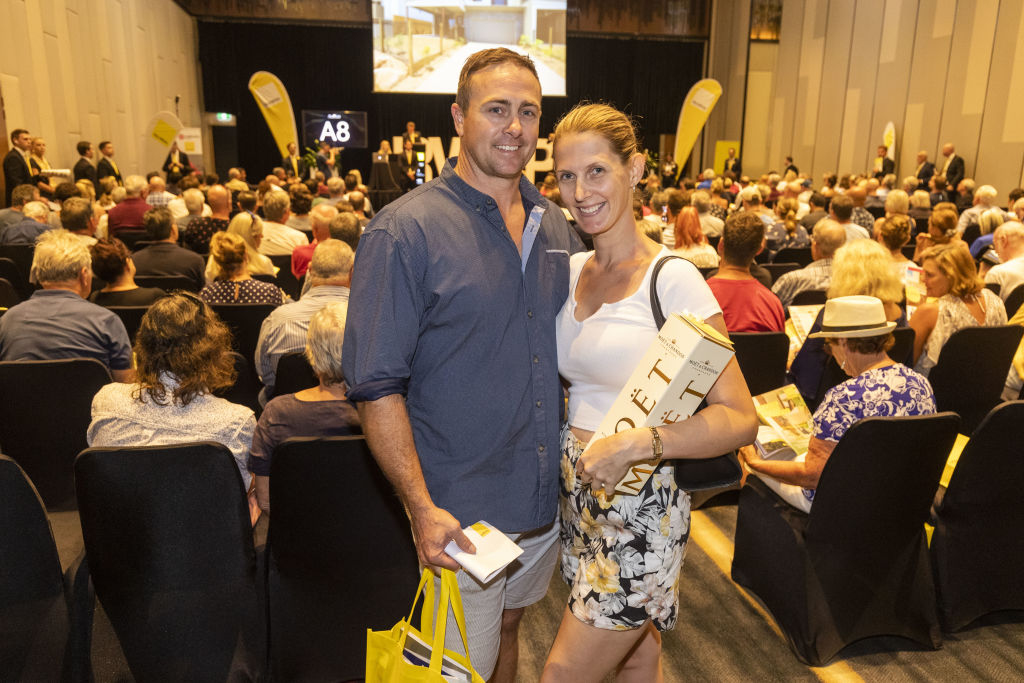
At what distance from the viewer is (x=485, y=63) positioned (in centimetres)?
154

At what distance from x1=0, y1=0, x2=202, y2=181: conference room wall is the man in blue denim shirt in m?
9.02

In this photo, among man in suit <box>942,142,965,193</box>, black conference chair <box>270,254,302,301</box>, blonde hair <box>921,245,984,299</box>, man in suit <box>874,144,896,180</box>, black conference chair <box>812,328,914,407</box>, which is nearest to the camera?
black conference chair <box>812,328,914,407</box>

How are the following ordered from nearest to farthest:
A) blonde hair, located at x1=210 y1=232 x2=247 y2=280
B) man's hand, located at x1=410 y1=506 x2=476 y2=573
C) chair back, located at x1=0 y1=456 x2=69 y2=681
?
man's hand, located at x1=410 y1=506 x2=476 y2=573 < chair back, located at x1=0 y1=456 x2=69 y2=681 < blonde hair, located at x1=210 y1=232 x2=247 y2=280

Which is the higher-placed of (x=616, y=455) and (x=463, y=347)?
(x=463, y=347)

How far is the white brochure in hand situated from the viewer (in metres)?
1.35

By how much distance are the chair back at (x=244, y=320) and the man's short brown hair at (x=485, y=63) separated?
242 cm

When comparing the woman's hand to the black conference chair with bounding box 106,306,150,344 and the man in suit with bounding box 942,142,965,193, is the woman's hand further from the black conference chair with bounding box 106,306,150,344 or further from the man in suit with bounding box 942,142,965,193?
the man in suit with bounding box 942,142,965,193

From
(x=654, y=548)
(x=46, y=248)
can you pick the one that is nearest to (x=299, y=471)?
(x=654, y=548)

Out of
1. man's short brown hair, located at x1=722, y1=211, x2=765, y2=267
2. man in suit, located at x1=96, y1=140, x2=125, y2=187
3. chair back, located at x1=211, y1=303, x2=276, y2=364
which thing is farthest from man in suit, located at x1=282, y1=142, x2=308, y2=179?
man's short brown hair, located at x1=722, y1=211, x2=765, y2=267

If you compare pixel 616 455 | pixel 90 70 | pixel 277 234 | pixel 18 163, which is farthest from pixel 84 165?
pixel 616 455

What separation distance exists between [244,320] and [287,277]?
192cm

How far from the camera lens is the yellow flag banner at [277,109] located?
14906 mm

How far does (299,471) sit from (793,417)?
167cm

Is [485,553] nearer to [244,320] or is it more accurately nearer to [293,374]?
[293,374]
